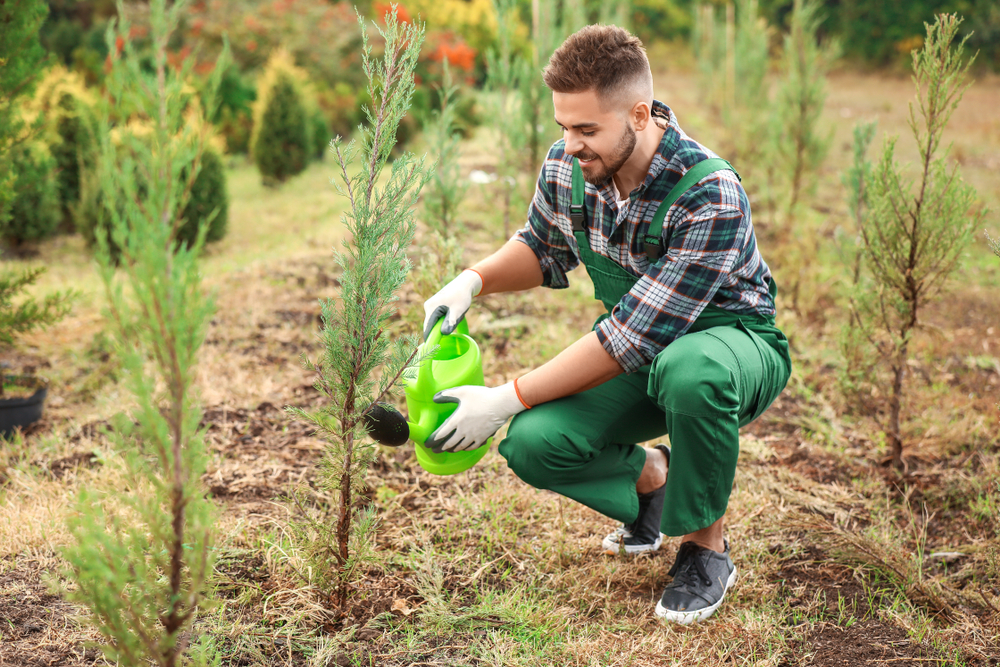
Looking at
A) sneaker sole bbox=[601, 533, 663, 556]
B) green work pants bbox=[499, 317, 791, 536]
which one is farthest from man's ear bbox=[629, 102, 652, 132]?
sneaker sole bbox=[601, 533, 663, 556]

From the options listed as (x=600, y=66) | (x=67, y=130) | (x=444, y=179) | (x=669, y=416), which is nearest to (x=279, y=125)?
(x=67, y=130)

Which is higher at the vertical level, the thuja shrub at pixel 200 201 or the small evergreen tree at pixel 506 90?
the small evergreen tree at pixel 506 90

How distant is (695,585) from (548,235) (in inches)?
52.2

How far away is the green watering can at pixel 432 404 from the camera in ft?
7.06

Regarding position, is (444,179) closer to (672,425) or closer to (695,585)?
(672,425)

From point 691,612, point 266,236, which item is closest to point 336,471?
point 691,612

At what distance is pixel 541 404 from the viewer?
238cm

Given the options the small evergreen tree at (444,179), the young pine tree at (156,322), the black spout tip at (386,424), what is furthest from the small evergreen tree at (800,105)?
the young pine tree at (156,322)

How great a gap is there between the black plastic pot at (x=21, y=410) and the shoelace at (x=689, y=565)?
3.01 meters

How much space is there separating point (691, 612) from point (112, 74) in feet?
6.93

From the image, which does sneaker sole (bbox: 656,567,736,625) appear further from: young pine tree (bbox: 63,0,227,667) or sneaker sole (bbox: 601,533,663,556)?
young pine tree (bbox: 63,0,227,667)

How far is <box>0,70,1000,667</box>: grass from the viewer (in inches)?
83.7

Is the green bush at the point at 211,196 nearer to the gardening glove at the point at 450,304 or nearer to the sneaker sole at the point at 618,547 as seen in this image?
the gardening glove at the point at 450,304

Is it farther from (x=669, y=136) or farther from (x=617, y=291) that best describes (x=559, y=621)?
(x=669, y=136)
